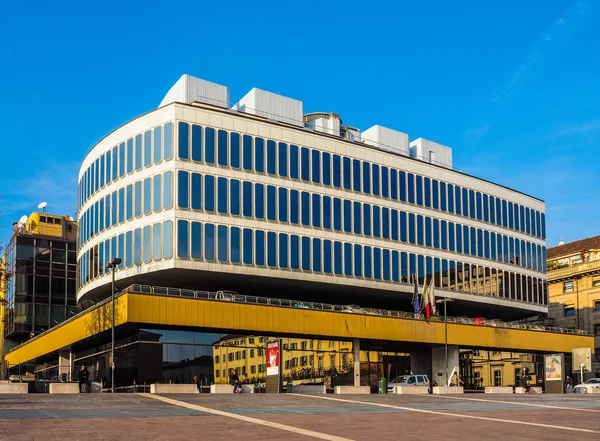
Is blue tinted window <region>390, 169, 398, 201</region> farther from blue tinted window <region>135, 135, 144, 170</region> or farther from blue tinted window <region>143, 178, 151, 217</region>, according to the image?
blue tinted window <region>135, 135, 144, 170</region>

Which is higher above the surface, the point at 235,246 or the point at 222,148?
the point at 222,148

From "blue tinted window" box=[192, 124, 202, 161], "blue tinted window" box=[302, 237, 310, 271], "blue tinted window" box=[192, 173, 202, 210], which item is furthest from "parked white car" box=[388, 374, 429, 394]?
"blue tinted window" box=[192, 124, 202, 161]

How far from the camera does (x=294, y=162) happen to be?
61000 millimetres

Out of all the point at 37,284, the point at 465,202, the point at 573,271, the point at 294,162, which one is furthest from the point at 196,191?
the point at 573,271

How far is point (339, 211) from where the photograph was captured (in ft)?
208

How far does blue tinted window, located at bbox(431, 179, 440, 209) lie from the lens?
71.5 metres

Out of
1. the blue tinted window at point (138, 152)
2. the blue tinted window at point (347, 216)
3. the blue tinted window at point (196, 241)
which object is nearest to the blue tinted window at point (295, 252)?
the blue tinted window at point (347, 216)

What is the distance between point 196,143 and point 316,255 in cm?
1283

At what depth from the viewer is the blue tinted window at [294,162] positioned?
200 ft

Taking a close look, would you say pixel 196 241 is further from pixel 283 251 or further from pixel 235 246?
pixel 283 251

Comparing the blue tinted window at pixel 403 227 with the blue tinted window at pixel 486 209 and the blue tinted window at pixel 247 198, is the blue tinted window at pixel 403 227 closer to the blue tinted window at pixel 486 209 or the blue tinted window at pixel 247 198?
the blue tinted window at pixel 486 209

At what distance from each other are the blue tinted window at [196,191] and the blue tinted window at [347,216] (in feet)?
43.7

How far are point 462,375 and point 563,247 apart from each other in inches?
2129

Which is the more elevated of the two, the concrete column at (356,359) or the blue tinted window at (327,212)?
the blue tinted window at (327,212)
